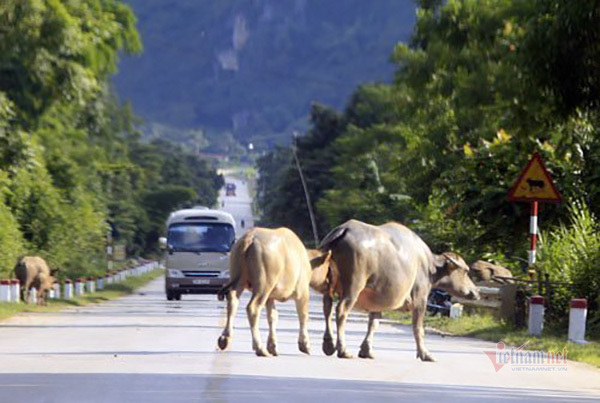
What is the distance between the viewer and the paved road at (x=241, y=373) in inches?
545

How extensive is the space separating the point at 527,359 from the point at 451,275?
1.49 m

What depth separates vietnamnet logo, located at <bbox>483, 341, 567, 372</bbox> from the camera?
60.2 ft

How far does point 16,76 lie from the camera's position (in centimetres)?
4119

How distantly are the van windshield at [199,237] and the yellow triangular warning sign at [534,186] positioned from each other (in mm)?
21082

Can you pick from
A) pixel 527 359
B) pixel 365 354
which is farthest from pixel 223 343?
pixel 527 359

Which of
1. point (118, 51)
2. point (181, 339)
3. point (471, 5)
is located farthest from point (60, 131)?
point (181, 339)

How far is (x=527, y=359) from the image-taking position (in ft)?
64.5

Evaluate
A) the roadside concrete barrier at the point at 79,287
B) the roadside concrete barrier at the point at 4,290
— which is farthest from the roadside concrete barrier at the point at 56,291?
the roadside concrete barrier at the point at 4,290

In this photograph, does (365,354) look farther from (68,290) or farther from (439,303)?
(68,290)

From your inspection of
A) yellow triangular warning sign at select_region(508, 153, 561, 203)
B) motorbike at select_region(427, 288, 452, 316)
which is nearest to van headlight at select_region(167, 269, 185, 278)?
motorbike at select_region(427, 288, 452, 316)

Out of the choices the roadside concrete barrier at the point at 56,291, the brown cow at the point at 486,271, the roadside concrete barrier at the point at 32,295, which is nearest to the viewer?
the brown cow at the point at 486,271

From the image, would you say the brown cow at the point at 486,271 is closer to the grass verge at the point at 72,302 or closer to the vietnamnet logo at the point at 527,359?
the vietnamnet logo at the point at 527,359

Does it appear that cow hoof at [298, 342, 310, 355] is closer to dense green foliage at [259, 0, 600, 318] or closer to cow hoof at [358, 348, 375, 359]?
cow hoof at [358, 348, 375, 359]

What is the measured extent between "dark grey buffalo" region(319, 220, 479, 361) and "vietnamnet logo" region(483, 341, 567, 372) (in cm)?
112
